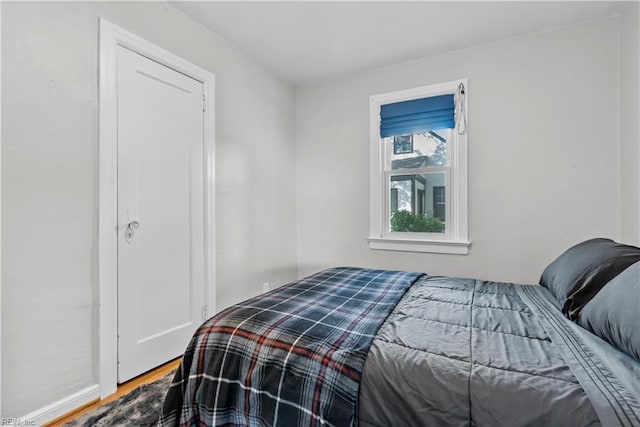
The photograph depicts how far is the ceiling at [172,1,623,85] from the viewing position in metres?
2.20

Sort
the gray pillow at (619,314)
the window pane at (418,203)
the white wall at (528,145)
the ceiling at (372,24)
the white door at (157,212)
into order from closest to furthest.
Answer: the gray pillow at (619,314)
the white door at (157,212)
the ceiling at (372,24)
the white wall at (528,145)
the window pane at (418,203)

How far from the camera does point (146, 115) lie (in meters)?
2.07

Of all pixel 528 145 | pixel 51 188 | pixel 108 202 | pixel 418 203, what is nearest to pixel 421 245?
pixel 418 203

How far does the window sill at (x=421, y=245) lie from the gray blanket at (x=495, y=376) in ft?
4.71

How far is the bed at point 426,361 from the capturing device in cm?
87

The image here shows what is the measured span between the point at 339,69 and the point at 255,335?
2.80 meters

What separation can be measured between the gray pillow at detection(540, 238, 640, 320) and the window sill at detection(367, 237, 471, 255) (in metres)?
0.98

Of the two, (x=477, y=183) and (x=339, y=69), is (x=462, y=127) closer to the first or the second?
(x=477, y=183)

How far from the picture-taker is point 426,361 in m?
1.01

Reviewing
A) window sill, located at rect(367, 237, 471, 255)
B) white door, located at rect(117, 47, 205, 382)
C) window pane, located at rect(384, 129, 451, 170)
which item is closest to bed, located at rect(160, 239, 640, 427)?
white door, located at rect(117, 47, 205, 382)

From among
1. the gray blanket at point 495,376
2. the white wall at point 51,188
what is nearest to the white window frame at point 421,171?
the gray blanket at point 495,376

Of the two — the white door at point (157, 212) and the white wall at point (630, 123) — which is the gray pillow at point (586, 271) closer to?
the white wall at point (630, 123)

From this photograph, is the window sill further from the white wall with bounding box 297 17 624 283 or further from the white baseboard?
the white baseboard

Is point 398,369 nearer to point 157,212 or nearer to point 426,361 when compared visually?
point 426,361
